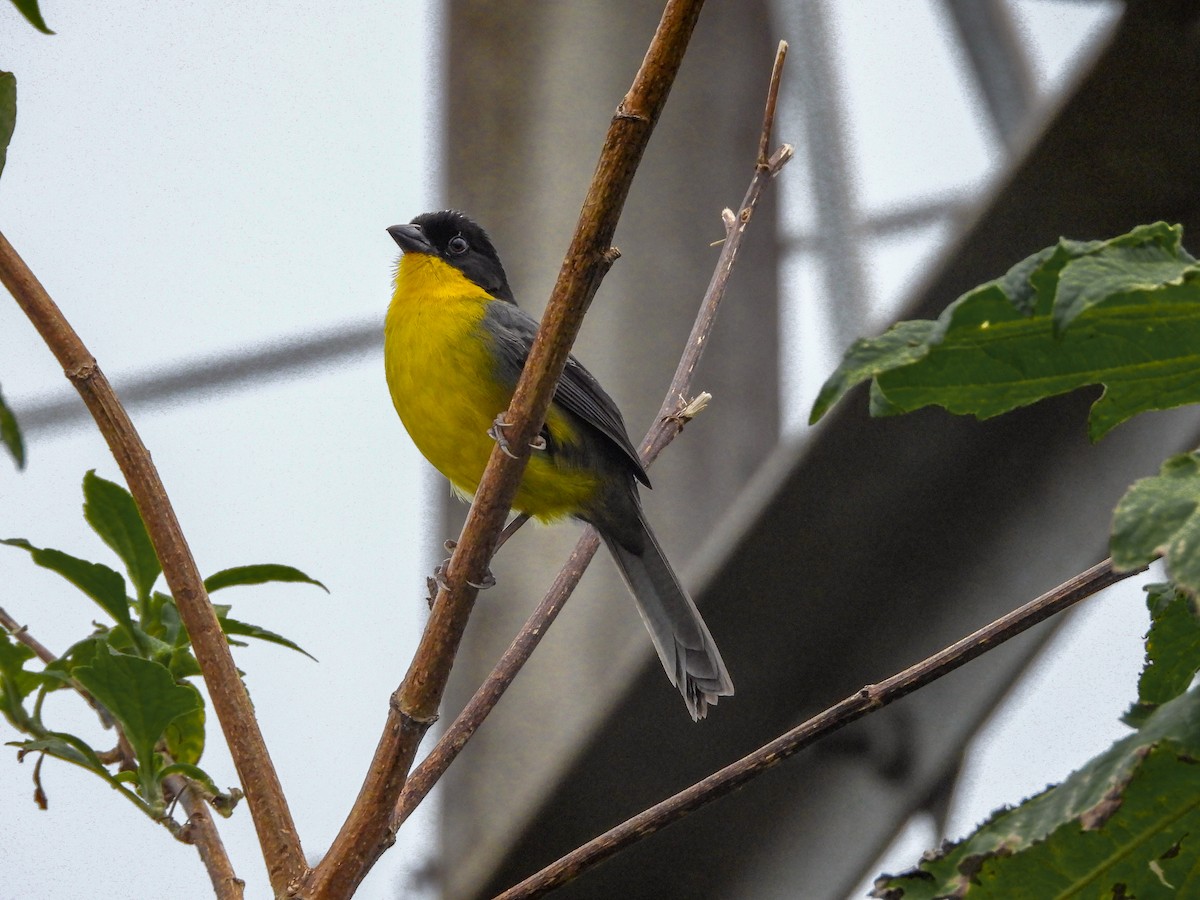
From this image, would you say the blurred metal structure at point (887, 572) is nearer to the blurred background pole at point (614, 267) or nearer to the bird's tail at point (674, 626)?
Answer: the bird's tail at point (674, 626)

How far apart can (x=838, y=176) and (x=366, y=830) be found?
3.50 meters

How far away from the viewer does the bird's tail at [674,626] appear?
2729mm

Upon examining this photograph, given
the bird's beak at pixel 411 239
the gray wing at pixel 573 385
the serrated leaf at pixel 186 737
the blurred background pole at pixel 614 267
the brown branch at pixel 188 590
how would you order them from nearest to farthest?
the brown branch at pixel 188 590 → the serrated leaf at pixel 186 737 → the gray wing at pixel 573 385 → the bird's beak at pixel 411 239 → the blurred background pole at pixel 614 267

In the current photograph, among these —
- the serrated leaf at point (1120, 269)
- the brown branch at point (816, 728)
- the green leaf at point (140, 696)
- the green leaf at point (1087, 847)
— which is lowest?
the green leaf at point (1087, 847)

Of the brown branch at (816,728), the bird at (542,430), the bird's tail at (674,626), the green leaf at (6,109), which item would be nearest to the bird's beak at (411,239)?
the bird at (542,430)

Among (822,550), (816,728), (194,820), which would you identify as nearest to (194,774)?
(194,820)

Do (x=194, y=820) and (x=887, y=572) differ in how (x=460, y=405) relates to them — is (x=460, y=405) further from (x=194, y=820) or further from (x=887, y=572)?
(x=194, y=820)

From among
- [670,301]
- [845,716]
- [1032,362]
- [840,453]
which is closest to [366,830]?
[845,716]

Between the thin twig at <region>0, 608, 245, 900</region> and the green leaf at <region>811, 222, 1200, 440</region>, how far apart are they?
0.95m

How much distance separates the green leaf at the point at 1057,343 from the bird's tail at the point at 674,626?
1458mm

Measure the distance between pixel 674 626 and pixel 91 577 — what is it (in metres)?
1.57

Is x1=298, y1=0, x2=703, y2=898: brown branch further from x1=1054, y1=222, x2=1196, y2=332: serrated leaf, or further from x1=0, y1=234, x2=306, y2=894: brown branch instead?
x1=1054, y1=222, x2=1196, y2=332: serrated leaf

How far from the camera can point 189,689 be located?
157 cm

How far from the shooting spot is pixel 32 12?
0.98 m
